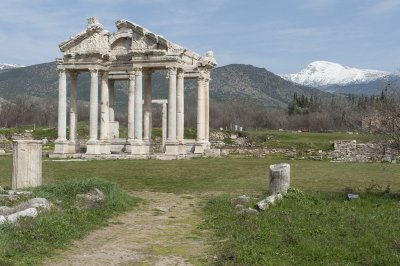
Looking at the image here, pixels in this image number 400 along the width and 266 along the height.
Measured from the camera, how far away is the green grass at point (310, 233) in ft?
33.4

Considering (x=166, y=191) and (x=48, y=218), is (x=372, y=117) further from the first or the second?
(x=48, y=218)

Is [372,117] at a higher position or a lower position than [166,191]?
higher

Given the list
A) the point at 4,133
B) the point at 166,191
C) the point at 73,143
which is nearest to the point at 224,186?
the point at 166,191

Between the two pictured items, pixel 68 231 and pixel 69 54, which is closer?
pixel 68 231

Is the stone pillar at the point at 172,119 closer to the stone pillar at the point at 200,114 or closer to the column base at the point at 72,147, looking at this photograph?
the stone pillar at the point at 200,114

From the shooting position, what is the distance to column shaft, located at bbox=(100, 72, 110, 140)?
4397cm

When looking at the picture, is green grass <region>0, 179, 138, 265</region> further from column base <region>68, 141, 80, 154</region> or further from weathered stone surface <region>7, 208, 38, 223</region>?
column base <region>68, 141, 80, 154</region>

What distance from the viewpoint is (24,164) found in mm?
19359

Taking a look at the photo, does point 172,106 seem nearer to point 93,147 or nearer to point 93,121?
point 93,121

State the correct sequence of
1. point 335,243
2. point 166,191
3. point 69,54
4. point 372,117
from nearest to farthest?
point 335,243, point 372,117, point 166,191, point 69,54

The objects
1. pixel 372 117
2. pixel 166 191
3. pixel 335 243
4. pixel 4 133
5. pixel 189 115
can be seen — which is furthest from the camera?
pixel 189 115

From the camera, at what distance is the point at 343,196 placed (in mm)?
18312

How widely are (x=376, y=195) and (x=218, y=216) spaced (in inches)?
246

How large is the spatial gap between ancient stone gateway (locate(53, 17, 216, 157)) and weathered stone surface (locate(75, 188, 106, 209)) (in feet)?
80.8
